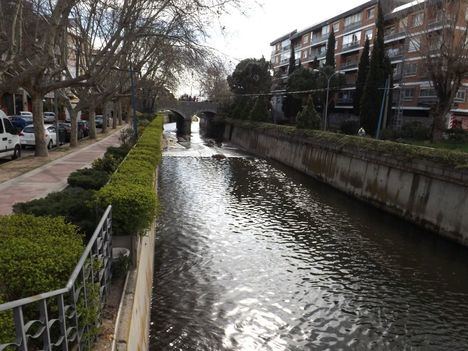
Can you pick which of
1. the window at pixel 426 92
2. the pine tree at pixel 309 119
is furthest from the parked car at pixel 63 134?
the window at pixel 426 92

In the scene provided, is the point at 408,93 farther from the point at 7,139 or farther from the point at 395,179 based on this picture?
the point at 7,139

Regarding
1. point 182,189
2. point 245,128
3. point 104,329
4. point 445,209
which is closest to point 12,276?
point 104,329

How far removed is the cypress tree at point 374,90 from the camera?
1447 inches

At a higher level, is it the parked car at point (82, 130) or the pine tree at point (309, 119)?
the pine tree at point (309, 119)

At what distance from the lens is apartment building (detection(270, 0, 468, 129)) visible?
31.7 meters

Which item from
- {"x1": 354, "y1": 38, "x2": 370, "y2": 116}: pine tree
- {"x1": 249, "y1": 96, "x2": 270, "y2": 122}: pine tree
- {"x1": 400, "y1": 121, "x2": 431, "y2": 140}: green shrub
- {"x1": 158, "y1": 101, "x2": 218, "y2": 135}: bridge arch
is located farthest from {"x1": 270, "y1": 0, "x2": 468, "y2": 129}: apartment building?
{"x1": 158, "y1": 101, "x2": 218, "y2": 135}: bridge arch

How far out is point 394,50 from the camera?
1876 inches

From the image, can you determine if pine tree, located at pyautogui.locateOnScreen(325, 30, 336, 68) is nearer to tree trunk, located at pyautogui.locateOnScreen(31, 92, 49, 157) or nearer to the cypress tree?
the cypress tree

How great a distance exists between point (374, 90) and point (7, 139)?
29.6m

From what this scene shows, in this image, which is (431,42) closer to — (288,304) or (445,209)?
(445,209)

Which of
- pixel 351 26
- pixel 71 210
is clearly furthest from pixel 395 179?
pixel 351 26

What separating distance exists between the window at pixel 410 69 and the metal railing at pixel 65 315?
44939mm

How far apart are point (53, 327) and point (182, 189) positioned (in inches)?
718

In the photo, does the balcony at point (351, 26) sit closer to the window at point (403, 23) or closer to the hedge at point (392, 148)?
the window at point (403, 23)
